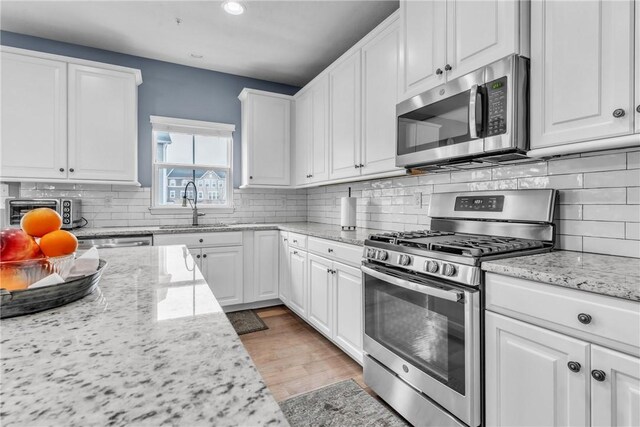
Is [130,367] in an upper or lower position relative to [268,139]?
lower

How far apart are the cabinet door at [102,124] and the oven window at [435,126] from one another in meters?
2.52

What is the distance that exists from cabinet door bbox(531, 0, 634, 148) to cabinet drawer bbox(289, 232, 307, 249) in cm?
187

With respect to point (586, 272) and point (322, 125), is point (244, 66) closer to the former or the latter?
point (322, 125)

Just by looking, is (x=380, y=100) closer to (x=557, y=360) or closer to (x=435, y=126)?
(x=435, y=126)

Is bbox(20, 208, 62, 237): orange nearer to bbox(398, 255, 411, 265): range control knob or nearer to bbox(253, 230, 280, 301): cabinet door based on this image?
bbox(398, 255, 411, 265): range control knob

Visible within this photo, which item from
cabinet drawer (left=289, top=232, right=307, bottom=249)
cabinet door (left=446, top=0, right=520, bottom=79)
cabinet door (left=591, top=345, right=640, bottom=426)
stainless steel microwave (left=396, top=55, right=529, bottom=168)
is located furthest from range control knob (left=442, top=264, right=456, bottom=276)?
cabinet drawer (left=289, top=232, right=307, bottom=249)

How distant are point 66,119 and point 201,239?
1.54 meters

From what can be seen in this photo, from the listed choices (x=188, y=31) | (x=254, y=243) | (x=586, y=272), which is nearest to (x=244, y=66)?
(x=188, y=31)

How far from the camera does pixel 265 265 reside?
3.42 m

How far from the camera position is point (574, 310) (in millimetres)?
1055

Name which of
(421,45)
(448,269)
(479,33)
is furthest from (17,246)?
(421,45)

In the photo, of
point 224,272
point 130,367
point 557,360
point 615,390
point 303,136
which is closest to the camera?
point 130,367

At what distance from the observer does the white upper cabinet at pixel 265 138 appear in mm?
3648

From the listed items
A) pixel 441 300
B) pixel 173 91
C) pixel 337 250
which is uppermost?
pixel 173 91
